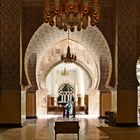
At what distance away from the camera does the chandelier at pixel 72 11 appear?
991cm

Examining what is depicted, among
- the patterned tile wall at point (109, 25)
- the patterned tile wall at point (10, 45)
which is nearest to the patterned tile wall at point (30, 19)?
the patterned tile wall at point (10, 45)

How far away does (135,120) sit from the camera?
14.0m

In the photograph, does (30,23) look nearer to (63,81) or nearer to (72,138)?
(72,138)

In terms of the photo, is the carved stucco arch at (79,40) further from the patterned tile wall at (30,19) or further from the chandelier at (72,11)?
the chandelier at (72,11)

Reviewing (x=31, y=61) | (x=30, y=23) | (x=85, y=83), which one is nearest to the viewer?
(x=30, y=23)

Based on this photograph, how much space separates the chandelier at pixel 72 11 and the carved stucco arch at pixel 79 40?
5061 millimetres

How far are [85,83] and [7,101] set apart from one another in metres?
17.4

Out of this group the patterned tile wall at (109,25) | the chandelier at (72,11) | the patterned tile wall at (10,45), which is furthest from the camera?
the patterned tile wall at (109,25)

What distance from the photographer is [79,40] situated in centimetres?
1952

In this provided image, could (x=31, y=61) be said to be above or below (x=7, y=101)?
above

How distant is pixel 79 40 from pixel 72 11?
9.62 metres

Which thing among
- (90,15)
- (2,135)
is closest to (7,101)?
(2,135)

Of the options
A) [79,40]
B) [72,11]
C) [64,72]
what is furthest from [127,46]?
[64,72]

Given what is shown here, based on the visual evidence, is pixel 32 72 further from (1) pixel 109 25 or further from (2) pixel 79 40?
(1) pixel 109 25
